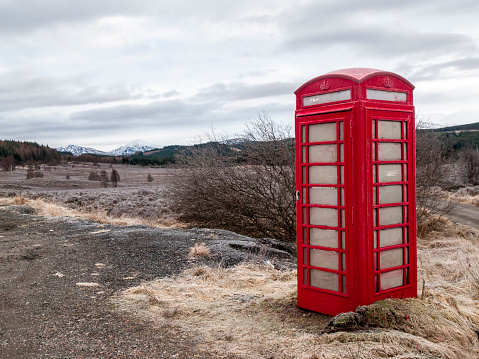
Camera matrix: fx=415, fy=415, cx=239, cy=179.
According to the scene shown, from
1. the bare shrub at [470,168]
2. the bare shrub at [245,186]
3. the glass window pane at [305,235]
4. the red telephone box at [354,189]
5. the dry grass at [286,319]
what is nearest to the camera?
the dry grass at [286,319]

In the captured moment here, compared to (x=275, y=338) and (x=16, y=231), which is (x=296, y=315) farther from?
(x=16, y=231)

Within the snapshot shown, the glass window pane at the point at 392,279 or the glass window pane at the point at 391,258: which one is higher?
the glass window pane at the point at 391,258

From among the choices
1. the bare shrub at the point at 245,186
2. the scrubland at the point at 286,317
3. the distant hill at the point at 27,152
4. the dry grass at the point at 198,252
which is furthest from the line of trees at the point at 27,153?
the scrubland at the point at 286,317

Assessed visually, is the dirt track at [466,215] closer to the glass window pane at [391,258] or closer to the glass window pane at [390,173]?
the glass window pane at [391,258]

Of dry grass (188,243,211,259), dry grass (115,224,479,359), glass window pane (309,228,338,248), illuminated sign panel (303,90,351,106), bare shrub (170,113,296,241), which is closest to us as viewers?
dry grass (115,224,479,359)

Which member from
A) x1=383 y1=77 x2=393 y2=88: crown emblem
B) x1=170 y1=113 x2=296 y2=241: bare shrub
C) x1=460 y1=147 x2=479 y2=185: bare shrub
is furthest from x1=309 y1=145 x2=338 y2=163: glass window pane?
x1=460 y1=147 x2=479 y2=185: bare shrub

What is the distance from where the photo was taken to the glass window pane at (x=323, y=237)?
466 cm

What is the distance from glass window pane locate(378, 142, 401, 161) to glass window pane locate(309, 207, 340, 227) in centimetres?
80

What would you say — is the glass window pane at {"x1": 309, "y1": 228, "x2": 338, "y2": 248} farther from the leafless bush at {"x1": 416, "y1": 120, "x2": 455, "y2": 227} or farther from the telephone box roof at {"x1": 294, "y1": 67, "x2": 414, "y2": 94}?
the leafless bush at {"x1": 416, "y1": 120, "x2": 455, "y2": 227}

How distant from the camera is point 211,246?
8852 millimetres

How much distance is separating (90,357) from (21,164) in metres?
64.4

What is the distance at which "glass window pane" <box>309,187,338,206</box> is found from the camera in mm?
4609

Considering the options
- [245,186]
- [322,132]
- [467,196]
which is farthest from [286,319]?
[467,196]

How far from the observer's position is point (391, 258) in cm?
470
